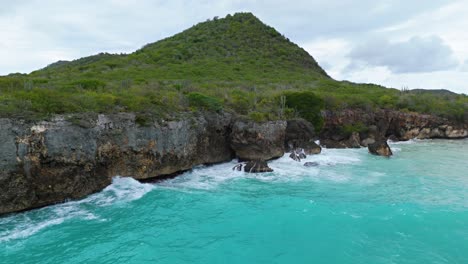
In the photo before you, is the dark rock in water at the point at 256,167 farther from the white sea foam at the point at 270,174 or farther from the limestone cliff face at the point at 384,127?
the limestone cliff face at the point at 384,127

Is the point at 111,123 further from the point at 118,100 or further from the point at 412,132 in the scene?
the point at 412,132

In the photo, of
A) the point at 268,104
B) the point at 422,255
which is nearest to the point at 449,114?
the point at 268,104

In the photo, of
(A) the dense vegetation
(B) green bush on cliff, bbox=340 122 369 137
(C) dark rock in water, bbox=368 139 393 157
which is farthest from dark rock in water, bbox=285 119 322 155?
(B) green bush on cliff, bbox=340 122 369 137

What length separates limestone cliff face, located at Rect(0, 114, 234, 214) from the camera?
14719 mm

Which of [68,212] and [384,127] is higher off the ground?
[384,127]

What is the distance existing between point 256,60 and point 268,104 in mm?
34554

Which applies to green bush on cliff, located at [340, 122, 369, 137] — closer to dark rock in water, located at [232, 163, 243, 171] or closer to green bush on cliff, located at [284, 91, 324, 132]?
green bush on cliff, located at [284, 91, 324, 132]

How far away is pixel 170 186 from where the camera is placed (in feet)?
64.0

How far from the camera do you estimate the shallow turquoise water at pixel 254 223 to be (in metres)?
11.4

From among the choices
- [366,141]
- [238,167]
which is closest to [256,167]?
[238,167]

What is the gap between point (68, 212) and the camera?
15008mm

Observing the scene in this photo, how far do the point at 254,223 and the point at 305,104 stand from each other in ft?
75.3

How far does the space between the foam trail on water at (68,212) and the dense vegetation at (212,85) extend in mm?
4436

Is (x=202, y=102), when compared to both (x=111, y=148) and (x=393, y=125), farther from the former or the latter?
(x=393, y=125)
